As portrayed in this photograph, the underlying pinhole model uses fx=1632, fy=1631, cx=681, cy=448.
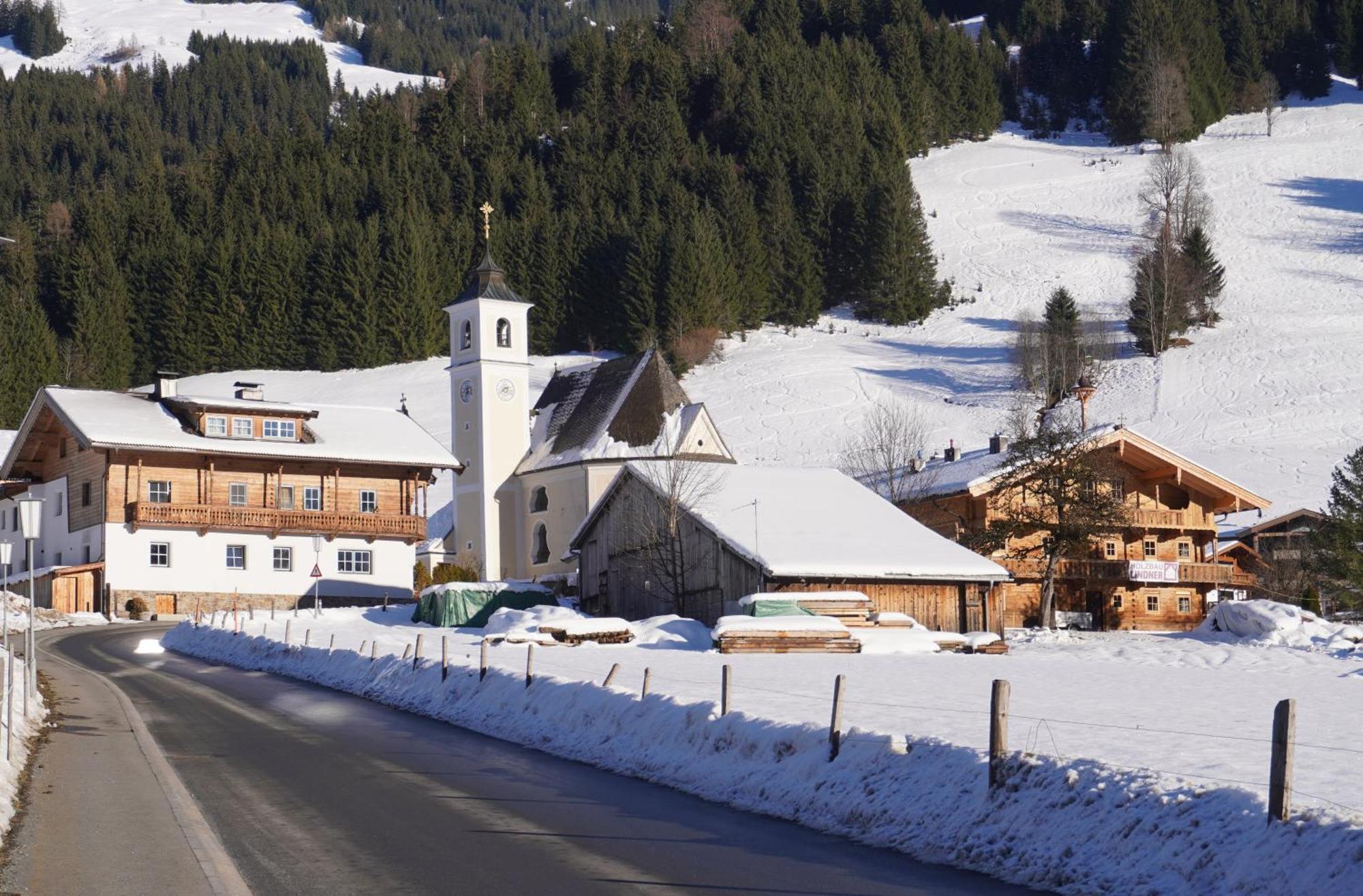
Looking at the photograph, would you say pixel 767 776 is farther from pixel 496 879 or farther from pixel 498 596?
pixel 498 596

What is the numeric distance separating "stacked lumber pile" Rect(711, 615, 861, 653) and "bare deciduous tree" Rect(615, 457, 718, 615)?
8.27m

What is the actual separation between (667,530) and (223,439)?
25511 millimetres

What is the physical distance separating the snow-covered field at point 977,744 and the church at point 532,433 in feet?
96.0

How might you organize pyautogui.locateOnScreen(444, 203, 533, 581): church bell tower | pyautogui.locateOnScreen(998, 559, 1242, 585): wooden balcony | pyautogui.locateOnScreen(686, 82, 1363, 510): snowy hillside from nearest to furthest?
pyautogui.locateOnScreen(998, 559, 1242, 585): wooden balcony
pyautogui.locateOnScreen(444, 203, 533, 581): church bell tower
pyautogui.locateOnScreen(686, 82, 1363, 510): snowy hillside

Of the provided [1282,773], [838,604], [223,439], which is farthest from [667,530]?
[1282,773]

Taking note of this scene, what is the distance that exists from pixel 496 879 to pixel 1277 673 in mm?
25079

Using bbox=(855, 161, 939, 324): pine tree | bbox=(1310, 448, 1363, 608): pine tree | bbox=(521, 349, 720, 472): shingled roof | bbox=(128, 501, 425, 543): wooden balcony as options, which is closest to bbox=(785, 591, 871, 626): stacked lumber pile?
bbox=(1310, 448, 1363, 608): pine tree

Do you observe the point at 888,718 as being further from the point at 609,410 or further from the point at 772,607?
the point at 609,410

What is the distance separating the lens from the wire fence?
14.0 m

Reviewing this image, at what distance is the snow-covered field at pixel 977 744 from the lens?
1184 cm

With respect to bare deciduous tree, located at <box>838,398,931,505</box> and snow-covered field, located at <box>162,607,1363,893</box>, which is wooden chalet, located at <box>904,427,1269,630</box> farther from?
snow-covered field, located at <box>162,607,1363,893</box>

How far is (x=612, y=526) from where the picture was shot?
167 feet

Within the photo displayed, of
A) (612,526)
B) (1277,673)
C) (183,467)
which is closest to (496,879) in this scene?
(1277,673)

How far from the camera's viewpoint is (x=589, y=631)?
39281mm
